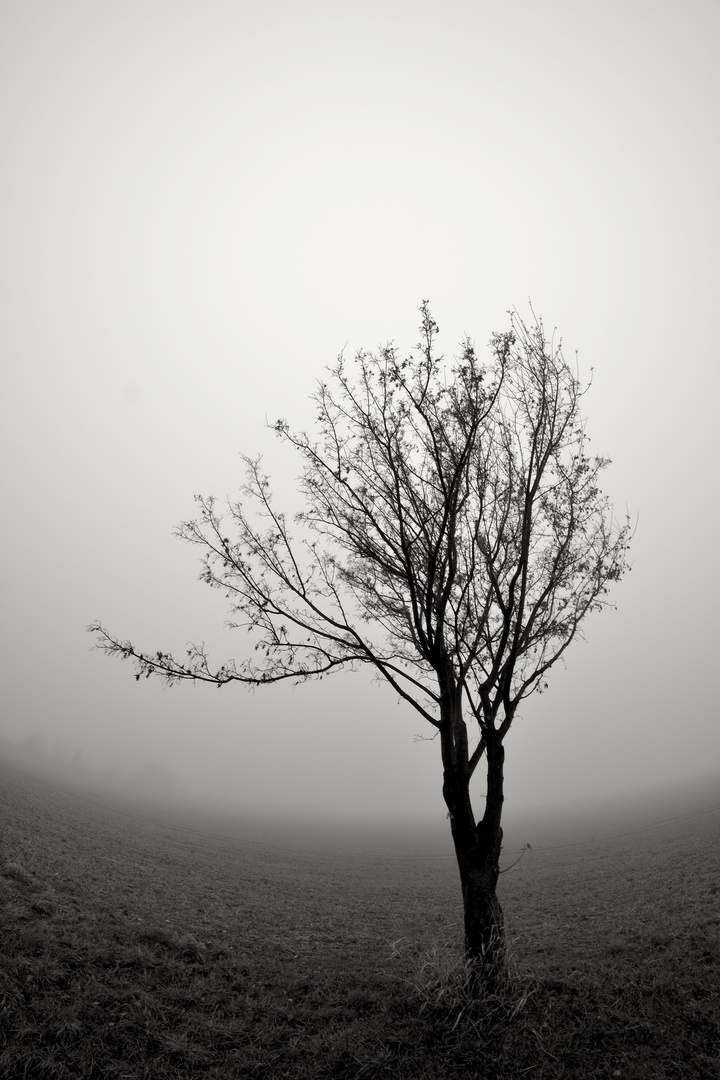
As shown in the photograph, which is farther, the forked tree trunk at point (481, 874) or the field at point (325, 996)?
the forked tree trunk at point (481, 874)

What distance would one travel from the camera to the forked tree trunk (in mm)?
6305

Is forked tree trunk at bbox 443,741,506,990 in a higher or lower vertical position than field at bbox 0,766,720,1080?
higher

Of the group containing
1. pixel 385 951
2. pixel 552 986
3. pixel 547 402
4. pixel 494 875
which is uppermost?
pixel 547 402

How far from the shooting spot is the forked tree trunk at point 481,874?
6.30 meters

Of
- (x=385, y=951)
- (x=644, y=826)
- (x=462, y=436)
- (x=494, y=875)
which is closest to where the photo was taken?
(x=494, y=875)

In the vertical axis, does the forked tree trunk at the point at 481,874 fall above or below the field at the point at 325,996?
above

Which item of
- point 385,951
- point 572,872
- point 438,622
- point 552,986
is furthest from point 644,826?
point 438,622

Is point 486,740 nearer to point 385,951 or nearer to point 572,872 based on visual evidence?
point 385,951

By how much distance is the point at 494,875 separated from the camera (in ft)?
22.6

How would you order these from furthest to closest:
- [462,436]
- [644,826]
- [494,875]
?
[644,826] < [462,436] < [494,875]

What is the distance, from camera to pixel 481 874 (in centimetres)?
670

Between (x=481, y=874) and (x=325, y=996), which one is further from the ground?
(x=481, y=874)

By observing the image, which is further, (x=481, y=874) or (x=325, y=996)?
(x=325, y=996)

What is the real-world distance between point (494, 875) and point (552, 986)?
6.02ft
